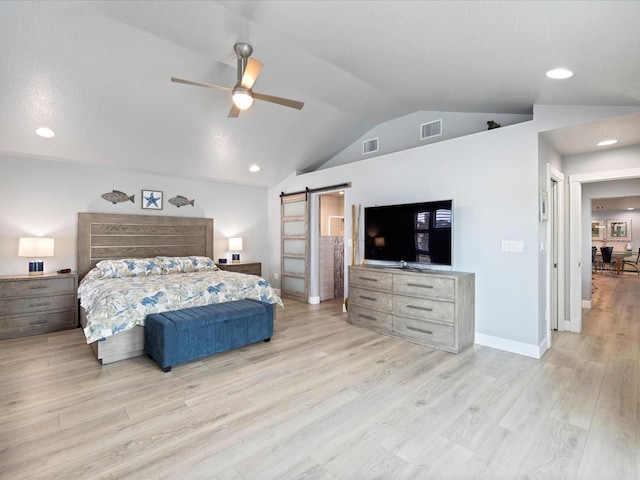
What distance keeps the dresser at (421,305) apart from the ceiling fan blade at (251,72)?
105 inches

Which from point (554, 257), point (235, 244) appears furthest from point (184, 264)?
point (554, 257)

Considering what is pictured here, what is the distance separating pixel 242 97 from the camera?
294 cm

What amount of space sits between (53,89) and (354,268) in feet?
13.3

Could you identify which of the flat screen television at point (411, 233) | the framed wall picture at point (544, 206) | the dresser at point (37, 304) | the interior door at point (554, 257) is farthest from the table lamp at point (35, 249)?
the interior door at point (554, 257)

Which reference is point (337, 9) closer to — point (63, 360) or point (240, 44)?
point (240, 44)

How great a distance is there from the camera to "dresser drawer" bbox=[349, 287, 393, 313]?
13.5 ft

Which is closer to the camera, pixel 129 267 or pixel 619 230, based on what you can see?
pixel 129 267

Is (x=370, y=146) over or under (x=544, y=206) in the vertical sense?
over

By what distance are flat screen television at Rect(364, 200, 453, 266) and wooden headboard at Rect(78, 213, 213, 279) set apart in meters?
3.22

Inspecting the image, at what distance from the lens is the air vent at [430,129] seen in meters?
4.83

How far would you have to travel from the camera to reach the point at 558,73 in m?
2.56

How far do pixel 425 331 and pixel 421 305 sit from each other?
300 millimetres

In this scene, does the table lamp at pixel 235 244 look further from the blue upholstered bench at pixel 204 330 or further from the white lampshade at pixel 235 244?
the blue upholstered bench at pixel 204 330

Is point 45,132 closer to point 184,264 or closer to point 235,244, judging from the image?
point 184,264
